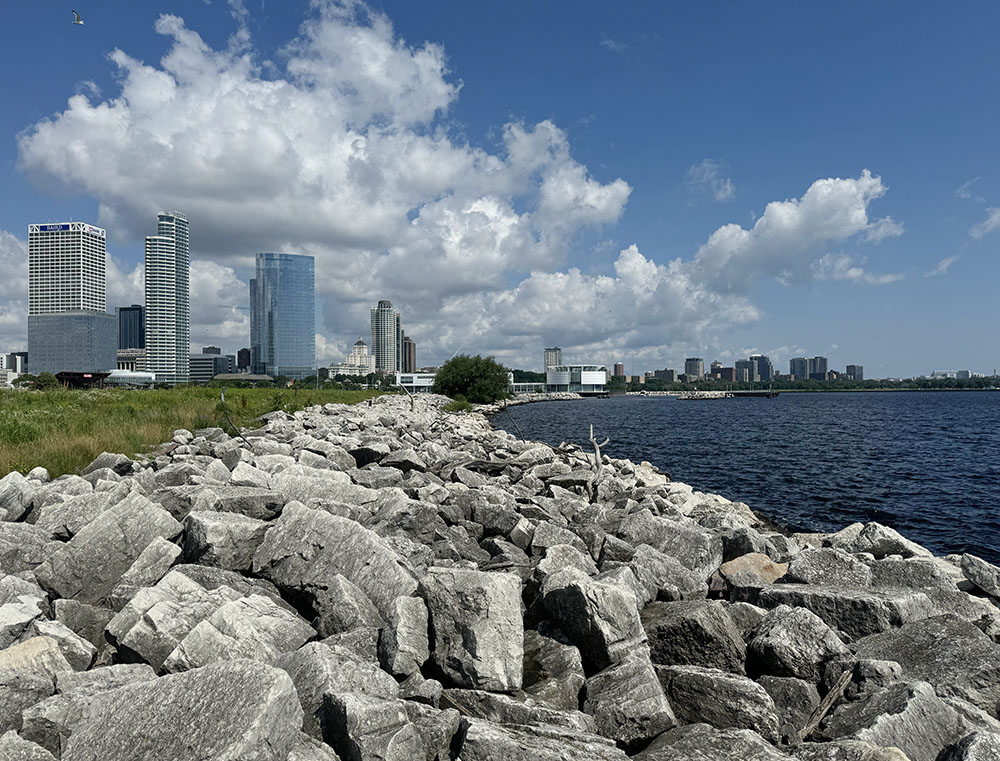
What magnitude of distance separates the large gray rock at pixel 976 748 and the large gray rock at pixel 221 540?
201 inches

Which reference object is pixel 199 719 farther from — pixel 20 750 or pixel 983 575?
pixel 983 575

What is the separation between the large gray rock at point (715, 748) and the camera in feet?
10.9

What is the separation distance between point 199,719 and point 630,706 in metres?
2.42

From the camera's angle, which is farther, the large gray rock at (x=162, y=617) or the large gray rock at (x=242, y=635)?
the large gray rock at (x=162, y=617)

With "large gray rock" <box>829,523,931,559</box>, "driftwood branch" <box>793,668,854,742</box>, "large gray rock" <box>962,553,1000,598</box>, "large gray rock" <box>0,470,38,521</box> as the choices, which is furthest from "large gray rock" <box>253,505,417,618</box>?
"large gray rock" <box>829,523,931,559</box>

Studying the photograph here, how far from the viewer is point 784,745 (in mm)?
3914

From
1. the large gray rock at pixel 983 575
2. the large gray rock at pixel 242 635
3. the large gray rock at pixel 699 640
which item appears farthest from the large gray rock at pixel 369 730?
the large gray rock at pixel 983 575

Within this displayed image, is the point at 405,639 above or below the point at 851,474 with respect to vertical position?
above

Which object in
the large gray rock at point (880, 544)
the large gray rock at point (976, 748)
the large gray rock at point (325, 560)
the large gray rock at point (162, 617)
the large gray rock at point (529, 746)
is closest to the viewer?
the large gray rock at point (529, 746)

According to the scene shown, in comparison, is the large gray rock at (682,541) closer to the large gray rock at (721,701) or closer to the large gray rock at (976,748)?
the large gray rock at (721,701)

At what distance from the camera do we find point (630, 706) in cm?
384

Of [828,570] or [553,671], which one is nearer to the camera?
[553,671]

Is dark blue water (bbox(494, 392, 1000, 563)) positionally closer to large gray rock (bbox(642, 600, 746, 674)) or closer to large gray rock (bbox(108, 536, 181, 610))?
large gray rock (bbox(642, 600, 746, 674))

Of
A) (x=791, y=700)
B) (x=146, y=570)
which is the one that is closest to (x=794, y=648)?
(x=791, y=700)
